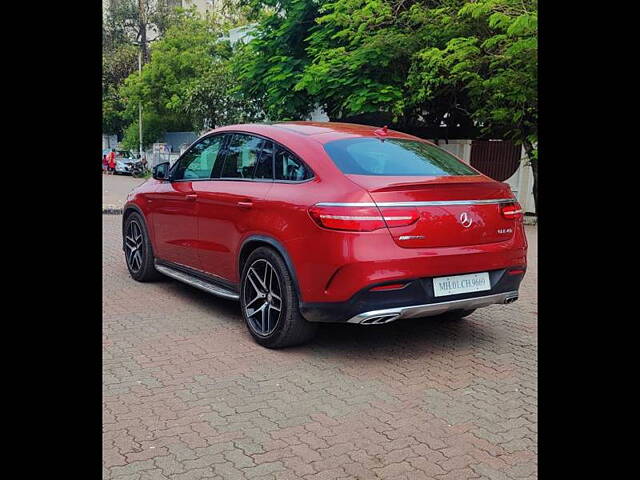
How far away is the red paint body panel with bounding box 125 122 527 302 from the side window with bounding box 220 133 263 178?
11 centimetres

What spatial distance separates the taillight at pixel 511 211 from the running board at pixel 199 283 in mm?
2248

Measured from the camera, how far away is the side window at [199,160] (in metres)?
5.95

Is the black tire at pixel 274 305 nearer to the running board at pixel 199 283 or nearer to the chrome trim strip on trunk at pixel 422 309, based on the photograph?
the running board at pixel 199 283

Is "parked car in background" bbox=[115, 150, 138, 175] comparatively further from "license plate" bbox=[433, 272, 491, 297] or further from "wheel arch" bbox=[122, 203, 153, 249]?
"license plate" bbox=[433, 272, 491, 297]

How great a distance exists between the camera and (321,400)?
391 cm

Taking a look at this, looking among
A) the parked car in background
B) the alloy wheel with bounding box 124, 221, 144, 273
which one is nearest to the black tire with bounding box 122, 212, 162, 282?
the alloy wheel with bounding box 124, 221, 144, 273

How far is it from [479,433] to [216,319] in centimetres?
294

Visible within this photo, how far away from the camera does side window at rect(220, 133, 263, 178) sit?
5.34 m

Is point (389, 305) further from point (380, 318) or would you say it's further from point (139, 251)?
point (139, 251)

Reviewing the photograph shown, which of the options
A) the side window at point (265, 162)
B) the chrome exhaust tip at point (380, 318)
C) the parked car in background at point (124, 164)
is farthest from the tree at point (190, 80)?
the chrome exhaust tip at point (380, 318)

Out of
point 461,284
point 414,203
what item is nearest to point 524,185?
point 461,284
